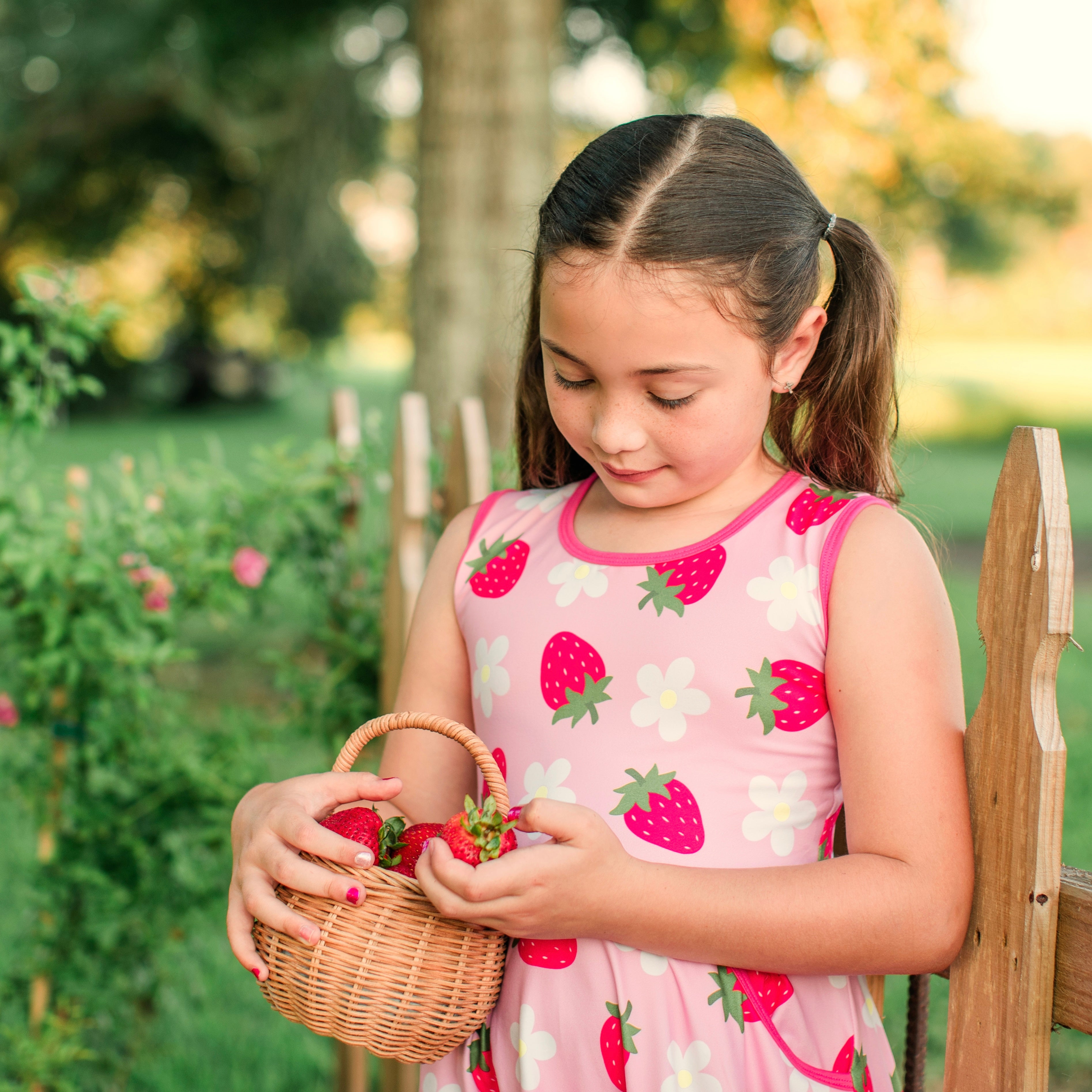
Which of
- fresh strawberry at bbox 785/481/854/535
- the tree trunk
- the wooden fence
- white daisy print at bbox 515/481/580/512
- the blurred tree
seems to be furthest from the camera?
the blurred tree

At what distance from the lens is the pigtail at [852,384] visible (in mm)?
1366

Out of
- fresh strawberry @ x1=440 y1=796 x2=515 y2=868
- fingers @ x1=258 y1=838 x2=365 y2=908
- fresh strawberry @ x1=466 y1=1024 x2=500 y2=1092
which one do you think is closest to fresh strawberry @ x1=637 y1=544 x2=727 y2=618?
fresh strawberry @ x1=440 y1=796 x2=515 y2=868

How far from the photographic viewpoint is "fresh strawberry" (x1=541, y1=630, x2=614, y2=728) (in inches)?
50.1

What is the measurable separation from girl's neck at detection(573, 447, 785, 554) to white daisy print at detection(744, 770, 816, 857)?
0.29 metres

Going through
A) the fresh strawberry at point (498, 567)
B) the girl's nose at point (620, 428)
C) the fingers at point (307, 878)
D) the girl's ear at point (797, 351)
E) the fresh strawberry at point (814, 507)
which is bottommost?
the fingers at point (307, 878)

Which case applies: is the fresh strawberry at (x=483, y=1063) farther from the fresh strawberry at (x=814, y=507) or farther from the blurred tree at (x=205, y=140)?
the blurred tree at (x=205, y=140)

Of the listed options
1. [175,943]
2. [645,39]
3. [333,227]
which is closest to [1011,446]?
[175,943]

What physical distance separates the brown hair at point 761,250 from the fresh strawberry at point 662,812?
1.39 feet

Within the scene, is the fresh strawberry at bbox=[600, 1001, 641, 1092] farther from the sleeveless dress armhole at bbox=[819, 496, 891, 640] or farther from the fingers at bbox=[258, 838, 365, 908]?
the sleeveless dress armhole at bbox=[819, 496, 891, 640]

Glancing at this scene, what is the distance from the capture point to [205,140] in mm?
12008

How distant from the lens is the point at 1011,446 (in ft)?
3.62

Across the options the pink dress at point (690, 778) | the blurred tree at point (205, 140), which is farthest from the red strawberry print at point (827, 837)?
the blurred tree at point (205, 140)

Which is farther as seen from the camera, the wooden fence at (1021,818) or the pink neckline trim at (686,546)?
the pink neckline trim at (686,546)

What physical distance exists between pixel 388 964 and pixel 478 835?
0.56 ft
